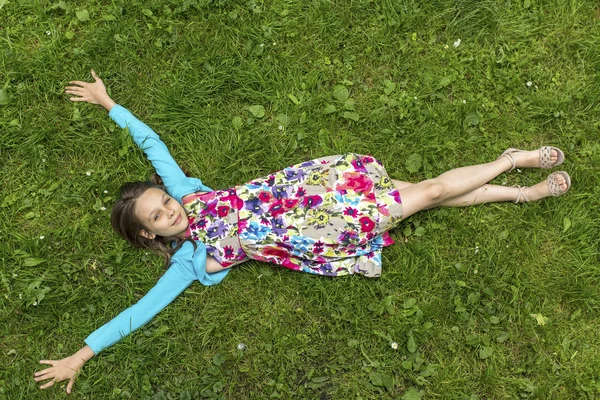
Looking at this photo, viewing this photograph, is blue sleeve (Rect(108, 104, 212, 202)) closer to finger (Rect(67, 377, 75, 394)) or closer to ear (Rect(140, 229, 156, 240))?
ear (Rect(140, 229, 156, 240))

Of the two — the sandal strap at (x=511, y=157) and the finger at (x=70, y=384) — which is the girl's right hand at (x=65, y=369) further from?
the sandal strap at (x=511, y=157)

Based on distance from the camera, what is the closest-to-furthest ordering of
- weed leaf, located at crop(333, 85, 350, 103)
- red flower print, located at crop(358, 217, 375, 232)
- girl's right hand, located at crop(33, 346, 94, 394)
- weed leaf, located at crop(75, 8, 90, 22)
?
red flower print, located at crop(358, 217, 375, 232), girl's right hand, located at crop(33, 346, 94, 394), weed leaf, located at crop(333, 85, 350, 103), weed leaf, located at crop(75, 8, 90, 22)

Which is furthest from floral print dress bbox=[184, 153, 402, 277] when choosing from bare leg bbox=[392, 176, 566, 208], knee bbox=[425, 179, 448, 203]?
bare leg bbox=[392, 176, 566, 208]

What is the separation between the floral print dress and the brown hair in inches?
9.8

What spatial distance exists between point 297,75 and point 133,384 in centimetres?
294

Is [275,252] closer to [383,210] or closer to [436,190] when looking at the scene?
[383,210]

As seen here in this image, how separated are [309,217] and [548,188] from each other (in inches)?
75.7

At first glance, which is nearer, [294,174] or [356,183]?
[356,183]

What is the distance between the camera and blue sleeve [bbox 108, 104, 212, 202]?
402cm

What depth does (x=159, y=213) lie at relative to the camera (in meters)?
3.72

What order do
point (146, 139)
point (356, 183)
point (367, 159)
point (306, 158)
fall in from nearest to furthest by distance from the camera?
point (356, 183) < point (367, 159) < point (146, 139) < point (306, 158)

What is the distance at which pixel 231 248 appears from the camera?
152 inches

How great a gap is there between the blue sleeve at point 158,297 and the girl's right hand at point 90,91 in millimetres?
1567

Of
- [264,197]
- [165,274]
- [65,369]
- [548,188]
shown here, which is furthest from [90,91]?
[548,188]
